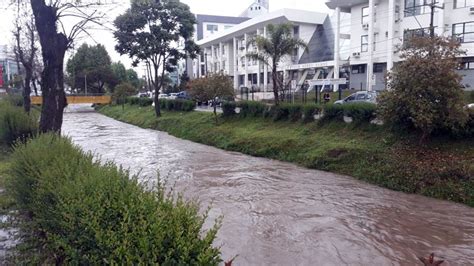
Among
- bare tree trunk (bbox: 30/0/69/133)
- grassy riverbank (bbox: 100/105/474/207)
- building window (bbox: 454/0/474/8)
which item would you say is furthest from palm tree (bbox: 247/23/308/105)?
building window (bbox: 454/0/474/8)

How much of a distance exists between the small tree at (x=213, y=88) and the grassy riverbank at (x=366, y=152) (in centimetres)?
252

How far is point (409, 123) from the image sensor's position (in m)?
12.7

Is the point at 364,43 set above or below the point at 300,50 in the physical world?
below

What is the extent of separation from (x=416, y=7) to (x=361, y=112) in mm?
21072

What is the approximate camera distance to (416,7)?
3136 cm

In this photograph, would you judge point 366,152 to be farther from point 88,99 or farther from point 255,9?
point 255,9

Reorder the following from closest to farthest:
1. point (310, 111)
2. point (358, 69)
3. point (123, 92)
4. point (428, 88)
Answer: point (428, 88)
point (310, 111)
point (358, 69)
point (123, 92)

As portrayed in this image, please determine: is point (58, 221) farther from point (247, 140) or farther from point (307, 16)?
point (307, 16)

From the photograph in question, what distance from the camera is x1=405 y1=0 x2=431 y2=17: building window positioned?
30.6m

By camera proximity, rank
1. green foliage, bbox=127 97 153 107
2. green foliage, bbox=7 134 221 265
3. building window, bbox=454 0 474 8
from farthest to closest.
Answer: green foliage, bbox=127 97 153 107, building window, bbox=454 0 474 8, green foliage, bbox=7 134 221 265

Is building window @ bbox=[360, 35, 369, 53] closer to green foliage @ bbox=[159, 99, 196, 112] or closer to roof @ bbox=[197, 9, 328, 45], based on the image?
roof @ bbox=[197, 9, 328, 45]

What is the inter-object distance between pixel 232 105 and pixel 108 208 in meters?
20.3

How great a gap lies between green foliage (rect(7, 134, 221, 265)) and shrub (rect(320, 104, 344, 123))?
12.8 metres

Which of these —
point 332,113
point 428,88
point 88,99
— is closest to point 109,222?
point 428,88
